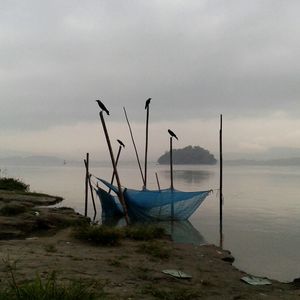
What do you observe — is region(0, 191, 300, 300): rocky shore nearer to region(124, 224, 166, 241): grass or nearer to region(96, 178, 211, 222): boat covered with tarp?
region(124, 224, 166, 241): grass

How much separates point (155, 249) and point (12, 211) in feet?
18.9

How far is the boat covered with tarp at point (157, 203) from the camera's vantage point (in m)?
15.7

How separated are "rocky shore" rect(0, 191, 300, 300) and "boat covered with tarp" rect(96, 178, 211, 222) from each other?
4.99 metres

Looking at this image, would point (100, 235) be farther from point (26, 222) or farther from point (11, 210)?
point (11, 210)

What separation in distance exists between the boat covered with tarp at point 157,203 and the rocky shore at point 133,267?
16.4ft

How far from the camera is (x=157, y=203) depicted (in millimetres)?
16109

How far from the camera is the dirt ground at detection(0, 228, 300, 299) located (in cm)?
582

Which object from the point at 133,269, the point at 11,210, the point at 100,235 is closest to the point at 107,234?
the point at 100,235

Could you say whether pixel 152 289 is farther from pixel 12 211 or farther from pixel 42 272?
pixel 12 211

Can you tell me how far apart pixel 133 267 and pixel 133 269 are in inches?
5.9

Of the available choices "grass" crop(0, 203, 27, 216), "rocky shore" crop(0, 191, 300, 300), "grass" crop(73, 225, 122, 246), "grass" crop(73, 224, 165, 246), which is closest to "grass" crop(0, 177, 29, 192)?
"grass" crop(0, 203, 27, 216)

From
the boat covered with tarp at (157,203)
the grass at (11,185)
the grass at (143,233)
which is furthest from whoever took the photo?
the grass at (11,185)

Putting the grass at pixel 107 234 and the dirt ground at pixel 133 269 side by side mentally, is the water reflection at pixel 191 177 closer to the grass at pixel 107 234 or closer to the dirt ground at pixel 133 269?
the grass at pixel 107 234

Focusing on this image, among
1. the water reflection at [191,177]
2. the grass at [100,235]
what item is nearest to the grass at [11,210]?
the grass at [100,235]
